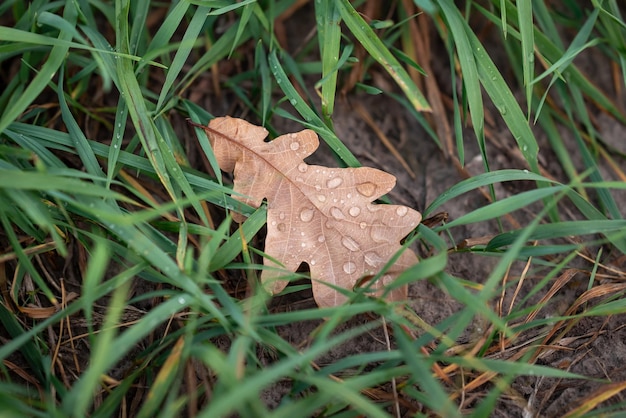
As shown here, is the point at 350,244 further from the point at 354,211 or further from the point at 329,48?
the point at 329,48

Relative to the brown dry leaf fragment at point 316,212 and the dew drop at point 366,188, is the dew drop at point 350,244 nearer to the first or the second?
the brown dry leaf fragment at point 316,212

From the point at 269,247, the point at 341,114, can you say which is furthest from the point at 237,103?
the point at 269,247

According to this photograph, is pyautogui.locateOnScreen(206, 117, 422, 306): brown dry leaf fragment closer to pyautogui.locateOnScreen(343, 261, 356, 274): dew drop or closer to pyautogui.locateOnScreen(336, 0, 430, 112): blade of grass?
pyautogui.locateOnScreen(343, 261, 356, 274): dew drop

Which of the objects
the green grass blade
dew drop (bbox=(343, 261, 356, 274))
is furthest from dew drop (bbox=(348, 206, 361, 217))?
the green grass blade

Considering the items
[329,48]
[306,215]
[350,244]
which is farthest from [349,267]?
[329,48]

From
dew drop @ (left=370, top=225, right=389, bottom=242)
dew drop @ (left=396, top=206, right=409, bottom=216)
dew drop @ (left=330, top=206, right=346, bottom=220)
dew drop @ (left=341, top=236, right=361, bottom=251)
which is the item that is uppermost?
dew drop @ (left=396, top=206, right=409, bottom=216)

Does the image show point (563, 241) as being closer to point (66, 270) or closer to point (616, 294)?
point (616, 294)

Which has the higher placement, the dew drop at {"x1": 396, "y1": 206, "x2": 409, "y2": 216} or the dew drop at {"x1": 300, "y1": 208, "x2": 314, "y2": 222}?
the dew drop at {"x1": 396, "y1": 206, "x2": 409, "y2": 216}
